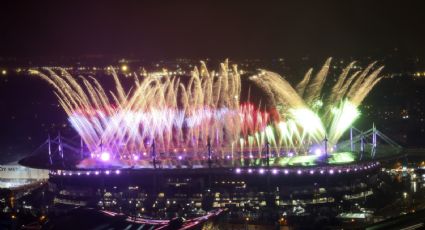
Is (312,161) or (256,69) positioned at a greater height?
(256,69)

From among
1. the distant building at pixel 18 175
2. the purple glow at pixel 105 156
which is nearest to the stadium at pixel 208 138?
the purple glow at pixel 105 156

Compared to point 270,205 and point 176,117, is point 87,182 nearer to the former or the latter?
point 270,205

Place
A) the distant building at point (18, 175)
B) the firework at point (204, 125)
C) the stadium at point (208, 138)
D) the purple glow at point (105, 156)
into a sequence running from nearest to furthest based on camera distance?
1. the stadium at point (208, 138)
2. the purple glow at point (105, 156)
3. the firework at point (204, 125)
4. the distant building at point (18, 175)

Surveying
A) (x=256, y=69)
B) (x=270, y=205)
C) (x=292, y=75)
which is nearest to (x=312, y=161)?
(x=270, y=205)

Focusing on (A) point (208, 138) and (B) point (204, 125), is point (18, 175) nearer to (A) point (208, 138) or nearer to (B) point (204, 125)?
(B) point (204, 125)

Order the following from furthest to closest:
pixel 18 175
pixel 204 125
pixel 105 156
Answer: pixel 204 125
pixel 18 175
pixel 105 156

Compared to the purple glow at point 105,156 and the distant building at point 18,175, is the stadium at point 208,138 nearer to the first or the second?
the purple glow at point 105,156

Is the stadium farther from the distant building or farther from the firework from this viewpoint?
the distant building

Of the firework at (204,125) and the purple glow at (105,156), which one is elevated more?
the firework at (204,125)

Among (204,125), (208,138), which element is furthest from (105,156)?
(204,125)

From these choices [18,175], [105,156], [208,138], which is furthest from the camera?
[18,175]

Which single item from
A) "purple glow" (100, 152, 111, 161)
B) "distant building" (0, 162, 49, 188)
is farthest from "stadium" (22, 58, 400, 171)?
"distant building" (0, 162, 49, 188)
